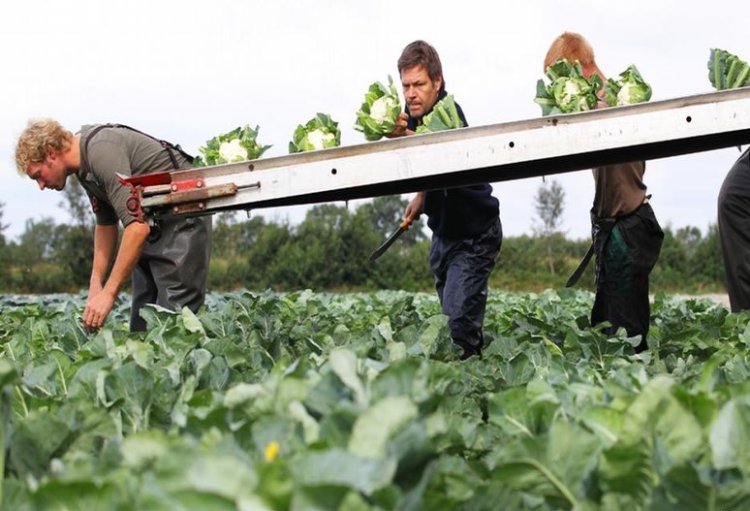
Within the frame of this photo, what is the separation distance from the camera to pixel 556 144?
165 inches

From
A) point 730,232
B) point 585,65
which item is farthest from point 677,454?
point 730,232

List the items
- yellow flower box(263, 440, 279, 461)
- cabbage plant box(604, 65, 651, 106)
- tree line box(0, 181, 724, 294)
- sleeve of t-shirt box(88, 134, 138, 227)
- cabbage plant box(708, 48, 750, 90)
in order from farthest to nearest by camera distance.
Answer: tree line box(0, 181, 724, 294) < sleeve of t-shirt box(88, 134, 138, 227) < cabbage plant box(604, 65, 651, 106) < cabbage plant box(708, 48, 750, 90) < yellow flower box(263, 440, 279, 461)

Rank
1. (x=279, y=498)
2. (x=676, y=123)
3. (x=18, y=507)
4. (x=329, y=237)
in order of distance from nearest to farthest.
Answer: (x=279, y=498) < (x=18, y=507) < (x=676, y=123) < (x=329, y=237)

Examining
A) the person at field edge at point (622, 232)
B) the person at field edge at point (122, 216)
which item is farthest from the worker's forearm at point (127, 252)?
the person at field edge at point (622, 232)

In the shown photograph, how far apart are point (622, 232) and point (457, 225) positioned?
1.09 metres

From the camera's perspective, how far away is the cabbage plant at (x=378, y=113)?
5.48 meters

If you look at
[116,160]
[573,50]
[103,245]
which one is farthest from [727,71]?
[103,245]

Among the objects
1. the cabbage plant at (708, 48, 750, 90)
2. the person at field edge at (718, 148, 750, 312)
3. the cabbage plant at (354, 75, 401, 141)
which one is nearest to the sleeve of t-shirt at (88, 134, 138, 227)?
the cabbage plant at (354, 75, 401, 141)

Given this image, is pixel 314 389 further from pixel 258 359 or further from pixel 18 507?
pixel 258 359

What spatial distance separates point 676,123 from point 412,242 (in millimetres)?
50116

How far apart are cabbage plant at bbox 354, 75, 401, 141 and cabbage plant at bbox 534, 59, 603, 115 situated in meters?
0.87

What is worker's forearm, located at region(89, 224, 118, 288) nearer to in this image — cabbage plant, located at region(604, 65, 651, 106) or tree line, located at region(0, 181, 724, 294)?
cabbage plant, located at region(604, 65, 651, 106)

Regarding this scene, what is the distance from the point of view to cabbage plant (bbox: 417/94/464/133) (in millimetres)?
5086

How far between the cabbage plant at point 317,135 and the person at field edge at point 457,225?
709mm
